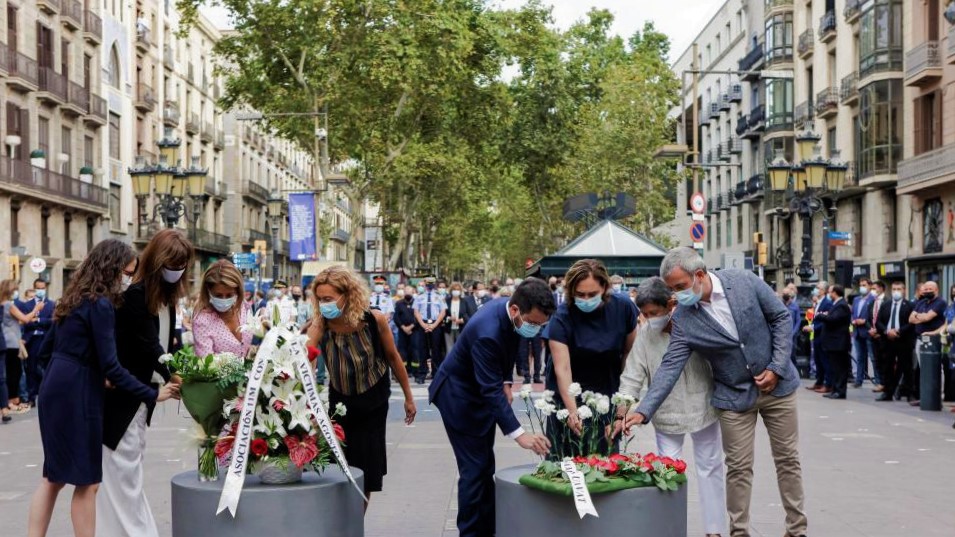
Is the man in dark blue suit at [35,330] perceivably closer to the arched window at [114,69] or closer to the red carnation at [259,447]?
the red carnation at [259,447]

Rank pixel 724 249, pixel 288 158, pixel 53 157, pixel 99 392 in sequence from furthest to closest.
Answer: pixel 288 158, pixel 724 249, pixel 53 157, pixel 99 392

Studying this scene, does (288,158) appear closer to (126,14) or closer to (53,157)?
(126,14)

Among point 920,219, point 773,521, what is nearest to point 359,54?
point 920,219

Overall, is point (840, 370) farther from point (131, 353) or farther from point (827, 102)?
point (827, 102)

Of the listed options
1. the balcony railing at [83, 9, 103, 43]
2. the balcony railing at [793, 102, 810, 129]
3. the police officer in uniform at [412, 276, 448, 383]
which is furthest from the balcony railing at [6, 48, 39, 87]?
the balcony railing at [793, 102, 810, 129]

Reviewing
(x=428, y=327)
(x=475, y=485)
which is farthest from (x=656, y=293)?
(x=428, y=327)

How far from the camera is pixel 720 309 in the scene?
23.6 ft

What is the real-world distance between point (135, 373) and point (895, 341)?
44.7ft

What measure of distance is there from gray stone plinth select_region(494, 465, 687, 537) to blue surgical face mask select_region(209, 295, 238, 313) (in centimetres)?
240

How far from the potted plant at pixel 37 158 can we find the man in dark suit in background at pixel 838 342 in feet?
108

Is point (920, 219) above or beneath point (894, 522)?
above

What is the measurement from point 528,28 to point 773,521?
4054 centimetres

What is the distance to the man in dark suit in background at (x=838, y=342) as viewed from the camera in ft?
62.1

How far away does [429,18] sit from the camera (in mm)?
40000
